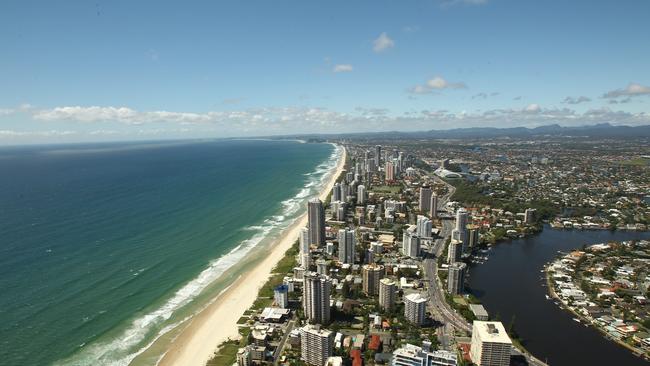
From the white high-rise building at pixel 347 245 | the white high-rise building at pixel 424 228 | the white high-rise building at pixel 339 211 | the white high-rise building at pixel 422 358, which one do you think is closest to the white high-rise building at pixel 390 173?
the white high-rise building at pixel 339 211

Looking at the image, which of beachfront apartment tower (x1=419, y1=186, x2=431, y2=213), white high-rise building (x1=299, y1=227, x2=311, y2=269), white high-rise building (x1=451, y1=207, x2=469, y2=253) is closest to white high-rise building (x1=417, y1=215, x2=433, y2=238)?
white high-rise building (x1=451, y1=207, x2=469, y2=253)

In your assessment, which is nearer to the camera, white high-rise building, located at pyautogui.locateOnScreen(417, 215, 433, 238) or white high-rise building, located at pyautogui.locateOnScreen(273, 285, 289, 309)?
white high-rise building, located at pyautogui.locateOnScreen(273, 285, 289, 309)

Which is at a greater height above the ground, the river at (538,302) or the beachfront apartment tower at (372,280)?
the beachfront apartment tower at (372,280)

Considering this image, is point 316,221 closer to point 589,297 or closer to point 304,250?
point 304,250

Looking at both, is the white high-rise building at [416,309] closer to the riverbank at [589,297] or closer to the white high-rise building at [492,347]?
the white high-rise building at [492,347]

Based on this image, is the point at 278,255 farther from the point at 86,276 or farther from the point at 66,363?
the point at 66,363

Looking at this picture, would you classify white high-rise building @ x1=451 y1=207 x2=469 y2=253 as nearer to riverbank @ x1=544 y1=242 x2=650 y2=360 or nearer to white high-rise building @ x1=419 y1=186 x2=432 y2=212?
riverbank @ x1=544 y1=242 x2=650 y2=360
